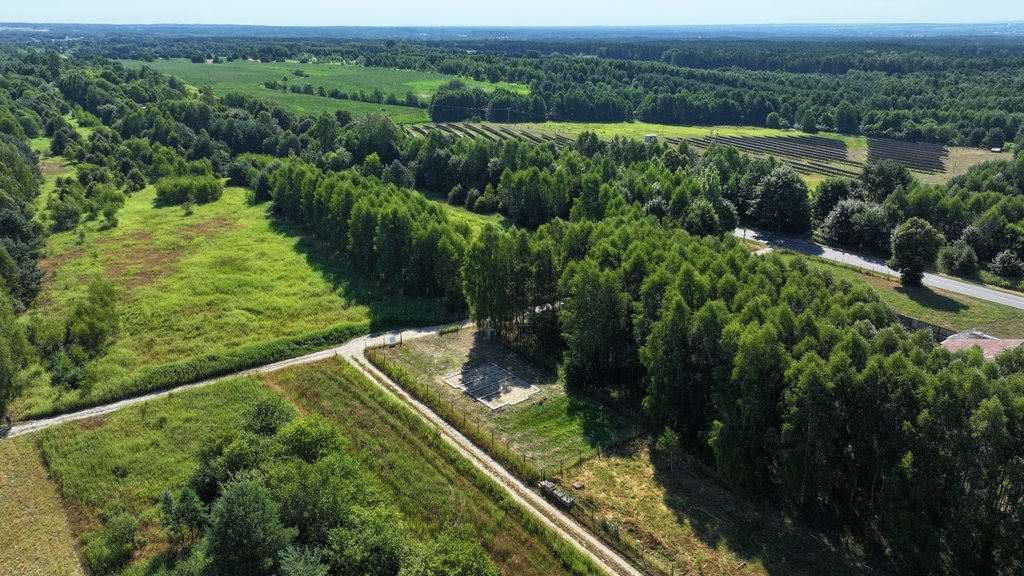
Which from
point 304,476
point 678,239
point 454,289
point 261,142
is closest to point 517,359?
point 454,289

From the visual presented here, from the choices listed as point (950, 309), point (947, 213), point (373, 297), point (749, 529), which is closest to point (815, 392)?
point (749, 529)

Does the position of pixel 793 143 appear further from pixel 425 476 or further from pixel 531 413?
pixel 425 476

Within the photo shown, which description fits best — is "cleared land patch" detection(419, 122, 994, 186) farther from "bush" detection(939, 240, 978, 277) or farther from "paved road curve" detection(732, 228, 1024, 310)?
"bush" detection(939, 240, 978, 277)

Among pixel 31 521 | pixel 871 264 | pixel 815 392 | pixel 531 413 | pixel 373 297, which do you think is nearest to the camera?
pixel 815 392

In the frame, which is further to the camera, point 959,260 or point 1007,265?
point 959,260

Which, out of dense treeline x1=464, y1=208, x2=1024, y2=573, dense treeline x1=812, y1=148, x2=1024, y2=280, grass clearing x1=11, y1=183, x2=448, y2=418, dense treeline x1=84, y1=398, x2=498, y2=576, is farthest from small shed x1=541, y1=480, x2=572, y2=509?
dense treeline x1=812, y1=148, x2=1024, y2=280

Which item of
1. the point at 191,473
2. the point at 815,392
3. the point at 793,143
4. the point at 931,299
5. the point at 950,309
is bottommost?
the point at 793,143

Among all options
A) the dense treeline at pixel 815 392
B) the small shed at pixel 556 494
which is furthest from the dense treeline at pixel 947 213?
the small shed at pixel 556 494

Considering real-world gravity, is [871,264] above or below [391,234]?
below
